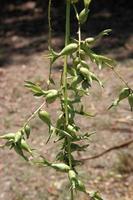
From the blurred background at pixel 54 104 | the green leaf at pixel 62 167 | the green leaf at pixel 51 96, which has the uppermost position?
the green leaf at pixel 51 96

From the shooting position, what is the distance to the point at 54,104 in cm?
443

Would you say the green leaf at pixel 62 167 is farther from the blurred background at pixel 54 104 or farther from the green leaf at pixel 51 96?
the blurred background at pixel 54 104

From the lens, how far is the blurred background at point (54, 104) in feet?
11.1

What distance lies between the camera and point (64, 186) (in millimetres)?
3381

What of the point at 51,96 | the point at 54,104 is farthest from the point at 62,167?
the point at 54,104

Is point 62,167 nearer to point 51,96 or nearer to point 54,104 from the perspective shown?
point 51,96

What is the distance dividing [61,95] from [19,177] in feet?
8.33

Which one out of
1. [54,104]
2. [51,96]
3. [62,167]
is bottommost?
[54,104]

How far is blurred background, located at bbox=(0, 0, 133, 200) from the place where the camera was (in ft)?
11.1

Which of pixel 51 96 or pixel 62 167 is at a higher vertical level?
pixel 51 96

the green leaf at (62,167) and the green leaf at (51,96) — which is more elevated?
the green leaf at (51,96)

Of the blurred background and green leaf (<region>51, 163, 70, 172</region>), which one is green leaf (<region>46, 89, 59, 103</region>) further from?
the blurred background

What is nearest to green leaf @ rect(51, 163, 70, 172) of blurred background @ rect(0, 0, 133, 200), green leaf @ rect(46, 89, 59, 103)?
green leaf @ rect(46, 89, 59, 103)

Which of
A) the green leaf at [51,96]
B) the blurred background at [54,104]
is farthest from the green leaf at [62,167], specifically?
the blurred background at [54,104]
